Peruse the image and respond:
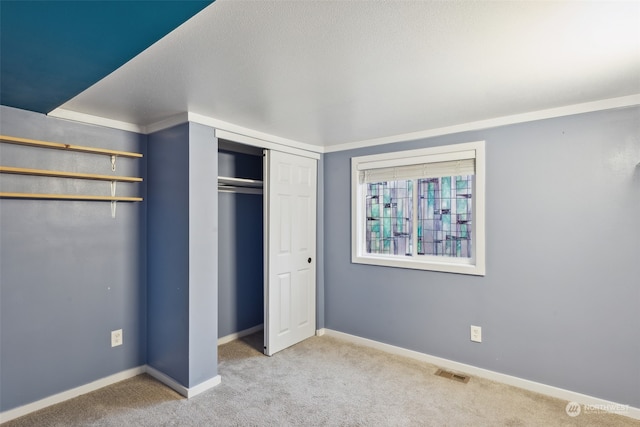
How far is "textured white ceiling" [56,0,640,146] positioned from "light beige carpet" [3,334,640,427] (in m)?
2.11

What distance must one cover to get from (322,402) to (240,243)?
1932mm

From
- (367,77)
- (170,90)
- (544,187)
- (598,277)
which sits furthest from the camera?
(544,187)

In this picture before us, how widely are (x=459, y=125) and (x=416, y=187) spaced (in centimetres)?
69

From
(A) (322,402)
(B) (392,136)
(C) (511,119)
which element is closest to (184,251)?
A: (A) (322,402)

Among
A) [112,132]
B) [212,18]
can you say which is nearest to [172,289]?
[112,132]

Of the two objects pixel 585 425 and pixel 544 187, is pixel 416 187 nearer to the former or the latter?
pixel 544 187

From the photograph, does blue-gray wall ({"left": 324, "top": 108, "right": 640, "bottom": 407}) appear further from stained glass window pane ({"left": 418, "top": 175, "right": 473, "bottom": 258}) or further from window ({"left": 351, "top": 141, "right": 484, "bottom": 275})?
stained glass window pane ({"left": 418, "top": 175, "right": 473, "bottom": 258})

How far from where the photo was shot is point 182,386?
257 centimetres

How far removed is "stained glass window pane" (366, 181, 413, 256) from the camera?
342cm

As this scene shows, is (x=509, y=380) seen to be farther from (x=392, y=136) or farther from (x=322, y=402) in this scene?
(x=392, y=136)

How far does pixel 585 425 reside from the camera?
219cm

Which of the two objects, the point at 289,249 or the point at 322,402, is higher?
the point at 289,249

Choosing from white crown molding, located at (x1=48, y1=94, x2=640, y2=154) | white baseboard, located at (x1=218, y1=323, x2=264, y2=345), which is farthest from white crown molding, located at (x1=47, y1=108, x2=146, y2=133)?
white baseboard, located at (x1=218, y1=323, x2=264, y2=345)

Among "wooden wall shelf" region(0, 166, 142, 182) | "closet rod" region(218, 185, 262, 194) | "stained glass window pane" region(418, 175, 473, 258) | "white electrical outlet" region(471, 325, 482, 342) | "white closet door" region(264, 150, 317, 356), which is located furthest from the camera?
"closet rod" region(218, 185, 262, 194)
